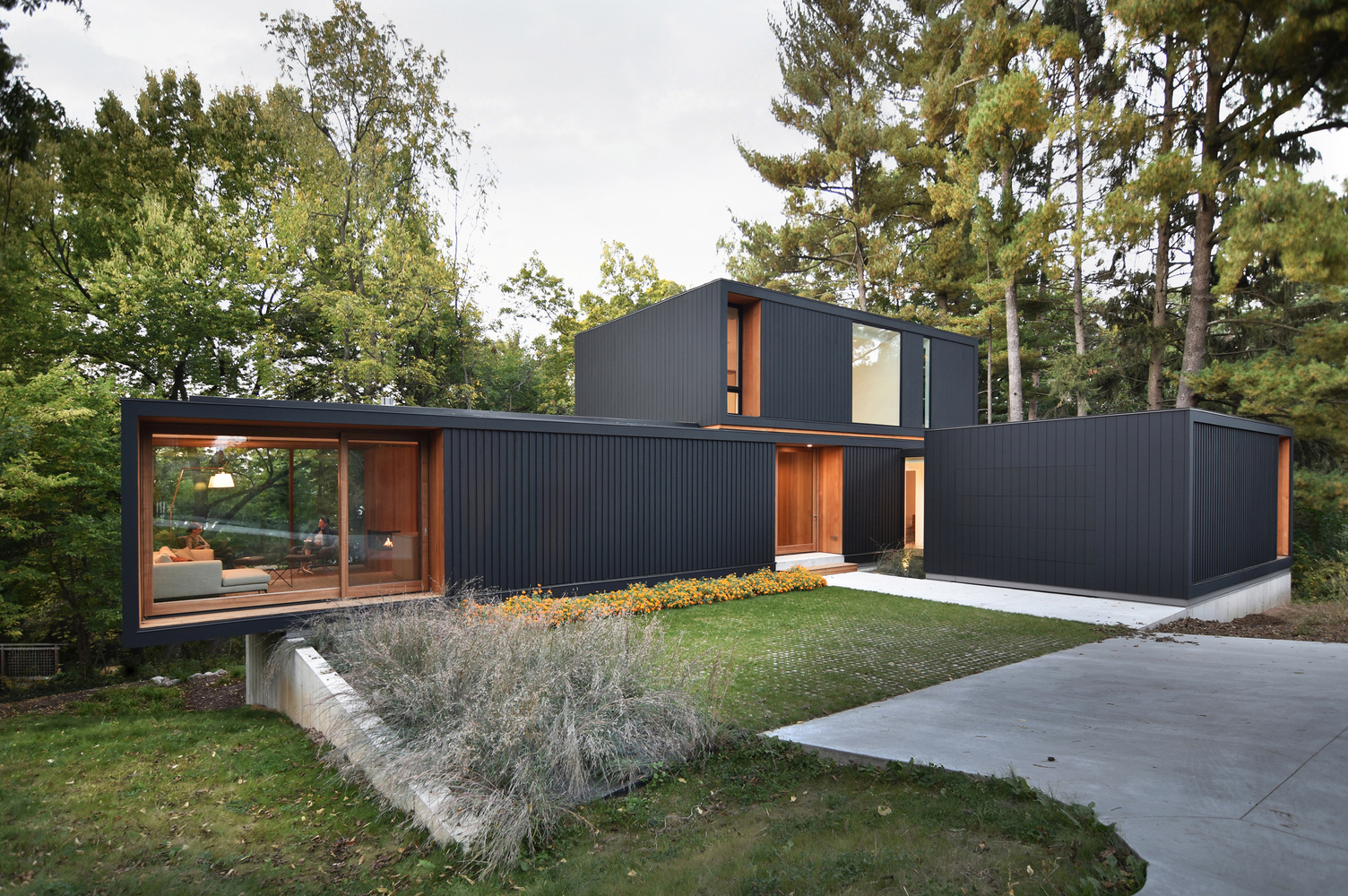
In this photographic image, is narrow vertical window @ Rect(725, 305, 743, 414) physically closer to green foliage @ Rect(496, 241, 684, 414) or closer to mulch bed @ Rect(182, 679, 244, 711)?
mulch bed @ Rect(182, 679, 244, 711)

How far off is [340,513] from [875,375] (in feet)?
35.8

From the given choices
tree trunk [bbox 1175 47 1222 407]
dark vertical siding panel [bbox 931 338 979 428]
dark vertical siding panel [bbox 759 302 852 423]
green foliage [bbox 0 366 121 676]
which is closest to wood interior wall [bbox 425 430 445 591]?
dark vertical siding panel [bbox 759 302 852 423]

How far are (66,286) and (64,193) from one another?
2572 millimetres

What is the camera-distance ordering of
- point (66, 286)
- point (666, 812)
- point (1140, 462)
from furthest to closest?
point (66, 286), point (1140, 462), point (666, 812)

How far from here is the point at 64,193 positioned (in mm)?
15703

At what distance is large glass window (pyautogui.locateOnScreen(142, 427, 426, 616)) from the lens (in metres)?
6.97

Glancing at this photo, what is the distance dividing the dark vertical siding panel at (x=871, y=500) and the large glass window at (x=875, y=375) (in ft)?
2.90

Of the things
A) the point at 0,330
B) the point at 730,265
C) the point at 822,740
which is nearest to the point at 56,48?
the point at 822,740

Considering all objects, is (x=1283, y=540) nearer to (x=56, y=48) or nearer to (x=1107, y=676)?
(x=1107, y=676)

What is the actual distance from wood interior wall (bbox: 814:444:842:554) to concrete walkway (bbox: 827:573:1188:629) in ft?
4.69

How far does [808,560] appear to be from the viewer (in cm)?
1274

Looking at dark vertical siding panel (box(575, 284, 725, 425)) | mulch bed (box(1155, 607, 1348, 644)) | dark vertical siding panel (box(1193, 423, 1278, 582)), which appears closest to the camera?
mulch bed (box(1155, 607, 1348, 644))

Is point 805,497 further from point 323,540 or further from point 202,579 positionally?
point 202,579

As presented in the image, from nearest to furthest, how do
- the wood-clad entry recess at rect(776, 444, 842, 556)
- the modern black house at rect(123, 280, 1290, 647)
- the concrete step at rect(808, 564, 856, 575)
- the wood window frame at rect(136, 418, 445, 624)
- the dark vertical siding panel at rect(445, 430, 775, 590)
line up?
the wood window frame at rect(136, 418, 445, 624)
the modern black house at rect(123, 280, 1290, 647)
the dark vertical siding panel at rect(445, 430, 775, 590)
the concrete step at rect(808, 564, 856, 575)
the wood-clad entry recess at rect(776, 444, 842, 556)
